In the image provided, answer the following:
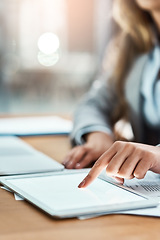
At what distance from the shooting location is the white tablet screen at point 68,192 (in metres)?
0.61

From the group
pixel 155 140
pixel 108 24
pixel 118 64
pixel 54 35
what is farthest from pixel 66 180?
pixel 54 35

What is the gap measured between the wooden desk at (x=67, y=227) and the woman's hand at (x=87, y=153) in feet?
0.89

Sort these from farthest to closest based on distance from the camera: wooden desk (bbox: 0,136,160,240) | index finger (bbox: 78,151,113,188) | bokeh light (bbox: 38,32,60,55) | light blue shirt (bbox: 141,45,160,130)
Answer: bokeh light (bbox: 38,32,60,55) → light blue shirt (bbox: 141,45,160,130) → index finger (bbox: 78,151,113,188) → wooden desk (bbox: 0,136,160,240)

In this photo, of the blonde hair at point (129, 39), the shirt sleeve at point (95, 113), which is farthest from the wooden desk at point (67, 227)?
the blonde hair at point (129, 39)

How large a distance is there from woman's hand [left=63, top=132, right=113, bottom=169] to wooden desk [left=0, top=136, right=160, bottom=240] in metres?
0.27

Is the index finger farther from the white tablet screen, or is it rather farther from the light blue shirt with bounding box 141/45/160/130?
the light blue shirt with bounding box 141/45/160/130

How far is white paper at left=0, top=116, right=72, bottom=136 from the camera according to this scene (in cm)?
129

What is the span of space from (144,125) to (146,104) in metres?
0.07

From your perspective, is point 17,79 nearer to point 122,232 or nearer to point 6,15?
point 6,15

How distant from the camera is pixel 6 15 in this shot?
11.8 ft

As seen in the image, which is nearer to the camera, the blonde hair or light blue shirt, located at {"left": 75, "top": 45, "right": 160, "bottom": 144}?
light blue shirt, located at {"left": 75, "top": 45, "right": 160, "bottom": 144}

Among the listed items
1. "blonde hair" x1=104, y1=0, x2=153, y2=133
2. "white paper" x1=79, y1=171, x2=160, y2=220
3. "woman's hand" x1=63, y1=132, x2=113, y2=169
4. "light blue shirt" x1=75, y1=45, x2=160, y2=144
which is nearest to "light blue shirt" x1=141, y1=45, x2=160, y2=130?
"light blue shirt" x1=75, y1=45, x2=160, y2=144

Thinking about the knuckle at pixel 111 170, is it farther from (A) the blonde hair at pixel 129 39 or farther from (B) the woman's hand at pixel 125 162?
(A) the blonde hair at pixel 129 39

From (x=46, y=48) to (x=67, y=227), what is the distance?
338 centimetres
